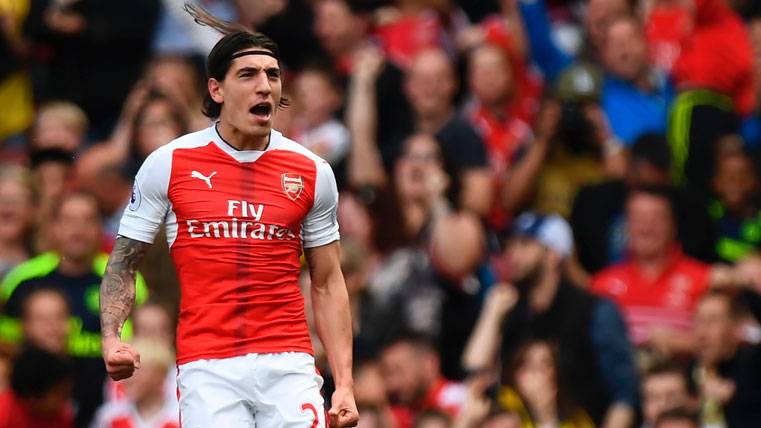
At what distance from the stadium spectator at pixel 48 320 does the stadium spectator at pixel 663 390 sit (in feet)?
12.6

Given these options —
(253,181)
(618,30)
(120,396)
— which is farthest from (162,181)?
(618,30)

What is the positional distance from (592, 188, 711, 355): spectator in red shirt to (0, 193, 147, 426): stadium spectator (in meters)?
3.41

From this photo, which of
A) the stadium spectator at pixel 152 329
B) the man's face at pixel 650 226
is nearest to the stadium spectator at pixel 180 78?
the stadium spectator at pixel 152 329

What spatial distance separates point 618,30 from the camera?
14.2 metres

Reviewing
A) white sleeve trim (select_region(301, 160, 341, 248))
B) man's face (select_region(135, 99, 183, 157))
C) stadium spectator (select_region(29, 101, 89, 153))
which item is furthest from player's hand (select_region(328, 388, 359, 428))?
stadium spectator (select_region(29, 101, 89, 153))

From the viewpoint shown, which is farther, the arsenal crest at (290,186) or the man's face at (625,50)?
the man's face at (625,50)

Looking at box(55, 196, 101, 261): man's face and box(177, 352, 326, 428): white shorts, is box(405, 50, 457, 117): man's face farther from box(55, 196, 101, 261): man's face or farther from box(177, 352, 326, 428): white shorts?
box(177, 352, 326, 428): white shorts

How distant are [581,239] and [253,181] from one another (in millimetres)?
5896

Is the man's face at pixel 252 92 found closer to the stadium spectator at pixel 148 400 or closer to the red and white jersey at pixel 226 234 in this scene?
the red and white jersey at pixel 226 234

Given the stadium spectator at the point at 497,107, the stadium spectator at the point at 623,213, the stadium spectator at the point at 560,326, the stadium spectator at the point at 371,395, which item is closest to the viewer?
the stadium spectator at the point at 371,395

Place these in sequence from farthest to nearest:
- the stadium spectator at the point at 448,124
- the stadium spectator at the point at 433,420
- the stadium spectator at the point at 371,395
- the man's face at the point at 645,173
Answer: the stadium spectator at the point at 448,124 → the man's face at the point at 645,173 → the stadium spectator at the point at 433,420 → the stadium spectator at the point at 371,395

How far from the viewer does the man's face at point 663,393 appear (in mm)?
12000

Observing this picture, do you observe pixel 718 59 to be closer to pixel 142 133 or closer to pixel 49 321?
pixel 142 133

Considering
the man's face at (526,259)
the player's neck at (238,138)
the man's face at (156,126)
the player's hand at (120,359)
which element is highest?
the man's face at (156,126)
